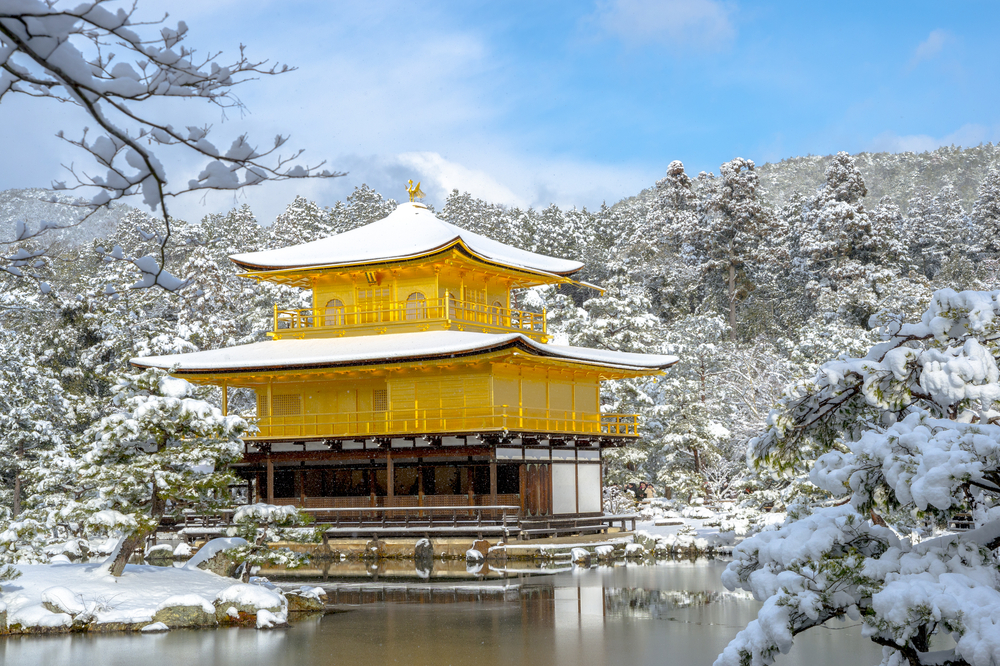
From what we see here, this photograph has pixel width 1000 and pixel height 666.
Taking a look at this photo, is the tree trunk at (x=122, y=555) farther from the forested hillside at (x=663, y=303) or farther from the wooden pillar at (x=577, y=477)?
the wooden pillar at (x=577, y=477)

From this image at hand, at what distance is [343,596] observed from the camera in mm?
19453

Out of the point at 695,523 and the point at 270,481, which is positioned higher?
the point at 270,481

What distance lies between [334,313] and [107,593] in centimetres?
1793

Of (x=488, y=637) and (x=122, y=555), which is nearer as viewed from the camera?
(x=488, y=637)

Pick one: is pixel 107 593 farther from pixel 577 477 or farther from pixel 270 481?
pixel 577 477

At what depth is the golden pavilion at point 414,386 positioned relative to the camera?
91.4 ft

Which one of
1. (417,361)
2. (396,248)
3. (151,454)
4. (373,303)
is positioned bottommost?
(151,454)

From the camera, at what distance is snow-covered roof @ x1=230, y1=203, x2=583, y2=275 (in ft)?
101

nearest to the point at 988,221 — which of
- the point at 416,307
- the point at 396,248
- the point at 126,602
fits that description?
the point at 416,307

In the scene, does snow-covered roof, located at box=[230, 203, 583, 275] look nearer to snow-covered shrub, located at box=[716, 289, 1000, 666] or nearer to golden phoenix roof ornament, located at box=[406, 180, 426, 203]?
golden phoenix roof ornament, located at box=[406, 180, 426, 203]

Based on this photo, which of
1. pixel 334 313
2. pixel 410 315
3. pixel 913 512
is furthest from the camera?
pixel 334 313

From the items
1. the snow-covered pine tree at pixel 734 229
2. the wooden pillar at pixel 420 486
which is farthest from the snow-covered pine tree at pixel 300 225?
the wooden pillar at pixel 420 486

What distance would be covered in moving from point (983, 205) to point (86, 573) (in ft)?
189

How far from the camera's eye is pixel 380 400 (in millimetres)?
29953
